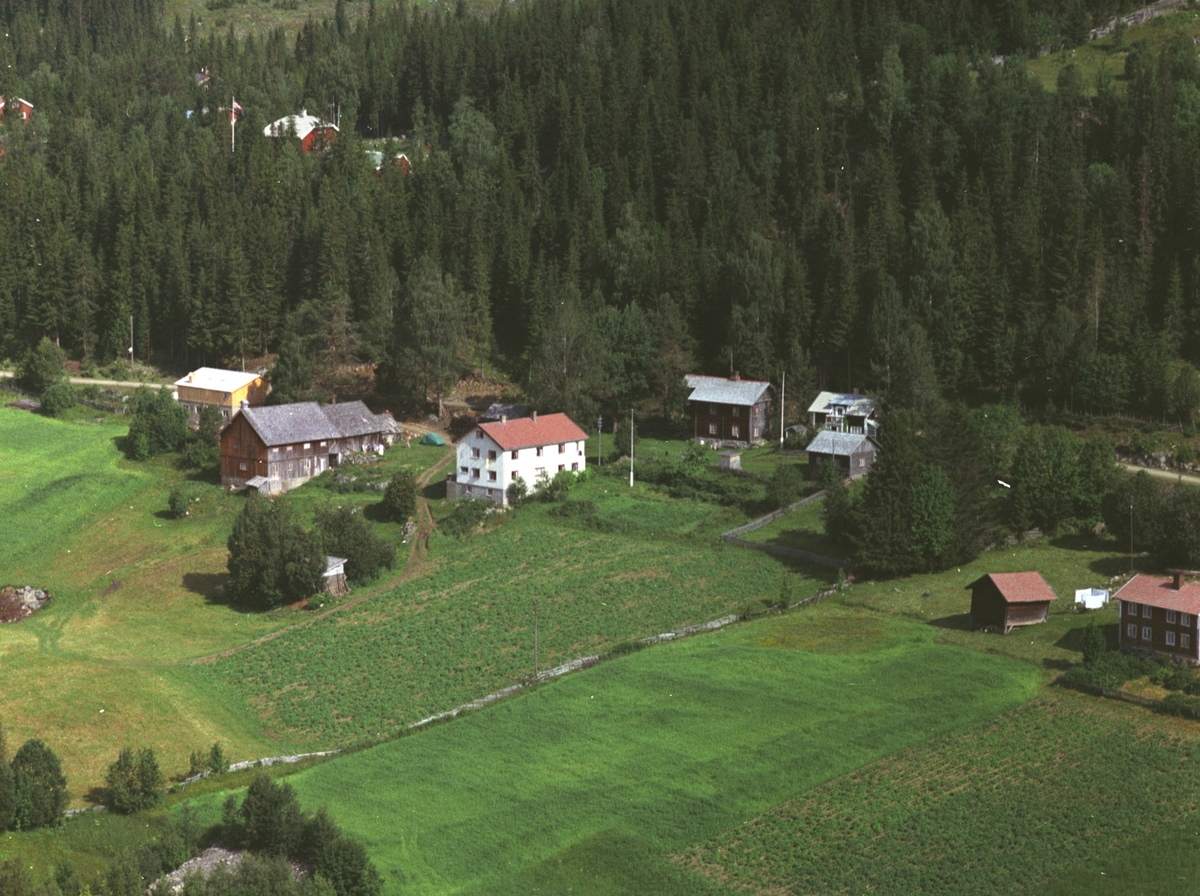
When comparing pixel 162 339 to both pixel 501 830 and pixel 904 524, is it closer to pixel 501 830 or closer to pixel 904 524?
pixel 904 524

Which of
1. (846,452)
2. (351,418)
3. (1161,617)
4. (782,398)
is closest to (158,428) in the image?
(351,418)

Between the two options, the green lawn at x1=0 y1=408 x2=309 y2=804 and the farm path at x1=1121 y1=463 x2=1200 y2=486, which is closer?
the green lawn at x1=0 y1=408 x2=309 y2=804

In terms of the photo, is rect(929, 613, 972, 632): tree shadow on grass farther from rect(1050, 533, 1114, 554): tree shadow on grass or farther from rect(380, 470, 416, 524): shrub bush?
rect(380, 470, 416, 524): shrub bush

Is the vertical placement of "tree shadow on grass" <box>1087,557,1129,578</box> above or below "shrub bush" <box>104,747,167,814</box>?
above

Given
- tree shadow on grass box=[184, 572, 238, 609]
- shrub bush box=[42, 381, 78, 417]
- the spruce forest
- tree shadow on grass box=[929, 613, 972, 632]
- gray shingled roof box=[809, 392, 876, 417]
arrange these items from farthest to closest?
shrub bush box=[42, 381, 78, 417] → the spruce forest → gray shingled roof box=[809, 392, 876, 417] → tree shadow on grass box=[184, 572, 238, 609] → tree shadow on grass box=[929, 613, 972, 632]

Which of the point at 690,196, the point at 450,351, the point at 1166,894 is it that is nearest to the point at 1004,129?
the point at 690,196

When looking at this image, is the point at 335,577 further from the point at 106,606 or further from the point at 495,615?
the point at 106,606

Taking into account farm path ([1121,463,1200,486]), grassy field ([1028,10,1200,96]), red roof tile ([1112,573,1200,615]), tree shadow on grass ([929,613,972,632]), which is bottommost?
tree shadow on grass ([929,613,972,632])

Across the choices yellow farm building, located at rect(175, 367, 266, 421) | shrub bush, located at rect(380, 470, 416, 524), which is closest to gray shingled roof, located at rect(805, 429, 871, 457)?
shrub bush, located at rect(380, 470, 416, 524)

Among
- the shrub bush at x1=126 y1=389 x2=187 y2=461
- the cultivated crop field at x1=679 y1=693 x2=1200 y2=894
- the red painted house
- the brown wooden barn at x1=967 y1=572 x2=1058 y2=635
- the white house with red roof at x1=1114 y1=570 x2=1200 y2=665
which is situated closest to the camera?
the cultivated crop field at x1=679 y1=693 x2=1200 y2=894
